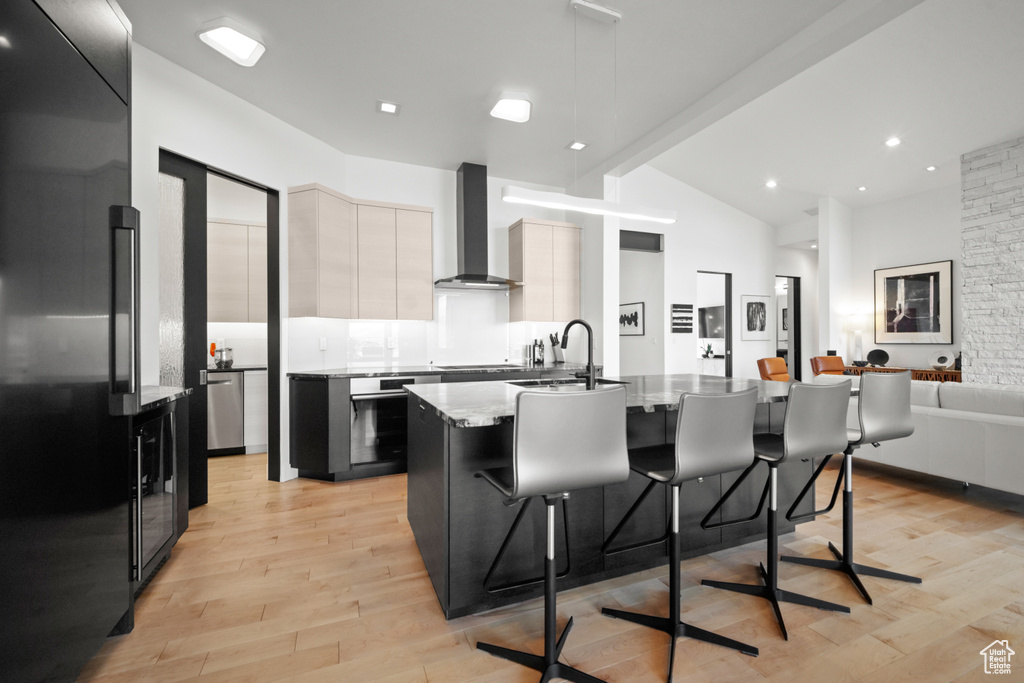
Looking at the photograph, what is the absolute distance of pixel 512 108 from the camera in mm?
3582

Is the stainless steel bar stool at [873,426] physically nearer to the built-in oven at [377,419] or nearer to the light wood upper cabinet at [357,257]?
the built-in oven at [377,419]

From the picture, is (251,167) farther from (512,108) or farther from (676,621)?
(676,621)

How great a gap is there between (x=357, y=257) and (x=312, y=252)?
0.46 m

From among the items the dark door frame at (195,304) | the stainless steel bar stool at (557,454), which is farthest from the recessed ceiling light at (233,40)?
the stainless steel bar stool at (557,454)

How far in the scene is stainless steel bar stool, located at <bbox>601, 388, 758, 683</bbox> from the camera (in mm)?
1690

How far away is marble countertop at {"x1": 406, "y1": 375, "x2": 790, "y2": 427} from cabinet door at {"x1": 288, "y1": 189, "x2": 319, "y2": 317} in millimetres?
1752

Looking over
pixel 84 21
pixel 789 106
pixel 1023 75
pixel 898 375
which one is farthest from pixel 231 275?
pixel 1023 75

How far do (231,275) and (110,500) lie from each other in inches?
151

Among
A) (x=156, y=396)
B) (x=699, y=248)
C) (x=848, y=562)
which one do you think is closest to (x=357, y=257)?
(x=156, y=396)

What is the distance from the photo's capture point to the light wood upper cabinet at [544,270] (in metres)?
4.90

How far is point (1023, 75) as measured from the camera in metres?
4.22

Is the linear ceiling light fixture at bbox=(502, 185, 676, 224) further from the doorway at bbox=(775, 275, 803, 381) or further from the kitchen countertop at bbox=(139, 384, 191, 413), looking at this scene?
the doorway at bbox=(775, 275, 803, 381)

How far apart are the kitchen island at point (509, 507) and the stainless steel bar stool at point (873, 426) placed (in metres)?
0.37

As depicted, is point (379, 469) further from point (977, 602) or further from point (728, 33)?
point (728, 33)
